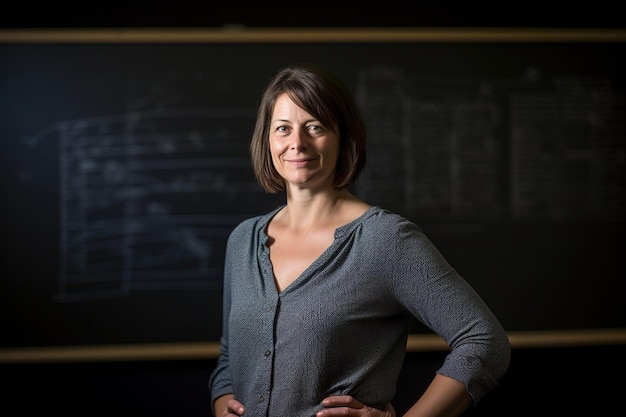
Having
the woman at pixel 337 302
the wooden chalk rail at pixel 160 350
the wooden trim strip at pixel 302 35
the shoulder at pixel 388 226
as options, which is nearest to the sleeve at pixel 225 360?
the woman at pixel 337 302

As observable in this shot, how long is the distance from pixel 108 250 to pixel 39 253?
0.83 feet

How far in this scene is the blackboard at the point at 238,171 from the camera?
2676 mm

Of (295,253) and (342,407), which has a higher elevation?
(295,253)

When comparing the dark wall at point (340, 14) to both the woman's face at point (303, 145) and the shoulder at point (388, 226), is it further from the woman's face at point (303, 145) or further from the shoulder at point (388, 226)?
the shoulder at point (388, 226)

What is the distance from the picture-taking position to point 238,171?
8.97 ft

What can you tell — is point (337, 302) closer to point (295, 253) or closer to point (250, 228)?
point (295, 253)

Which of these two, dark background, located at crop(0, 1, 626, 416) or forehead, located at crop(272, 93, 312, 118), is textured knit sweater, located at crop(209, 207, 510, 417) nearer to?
forehead, located at crop(272, 93, 312, 118)

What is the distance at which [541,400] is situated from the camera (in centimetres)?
284

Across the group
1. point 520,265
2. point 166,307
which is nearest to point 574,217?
point 520,265

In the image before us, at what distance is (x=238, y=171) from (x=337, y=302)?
1.46m

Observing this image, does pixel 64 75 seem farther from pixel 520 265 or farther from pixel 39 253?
pixel 520 265

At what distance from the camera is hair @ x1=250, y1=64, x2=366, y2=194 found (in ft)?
4.62

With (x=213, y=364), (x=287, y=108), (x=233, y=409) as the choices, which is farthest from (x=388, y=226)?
(x=213, y=364)

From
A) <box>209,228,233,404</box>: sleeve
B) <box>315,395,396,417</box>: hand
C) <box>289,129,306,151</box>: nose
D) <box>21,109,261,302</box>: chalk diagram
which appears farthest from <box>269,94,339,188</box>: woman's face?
<box>21,109,261,302</box>: chalk diagram
